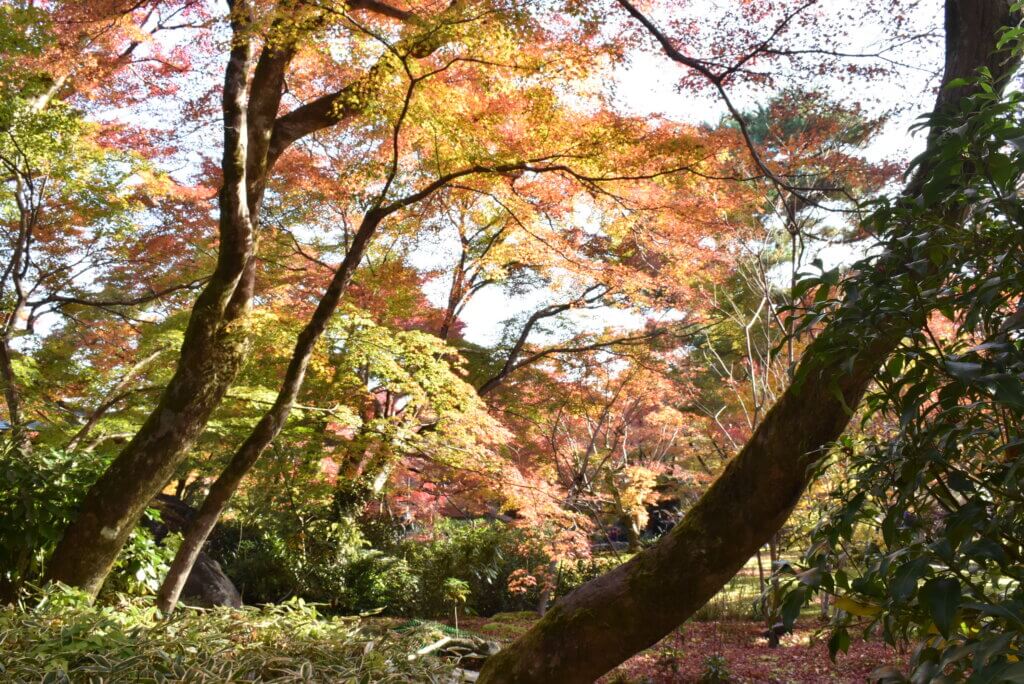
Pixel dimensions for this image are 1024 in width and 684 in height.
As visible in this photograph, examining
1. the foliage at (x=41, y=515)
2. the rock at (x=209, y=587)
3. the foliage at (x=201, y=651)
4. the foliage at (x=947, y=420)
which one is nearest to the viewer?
the foliage at (x=947, y=420)

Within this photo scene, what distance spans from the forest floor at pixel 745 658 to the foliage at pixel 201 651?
9.35 ft

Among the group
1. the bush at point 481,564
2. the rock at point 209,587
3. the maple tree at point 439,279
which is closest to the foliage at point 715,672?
the maple tree at point 439,279

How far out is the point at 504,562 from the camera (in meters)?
9.30

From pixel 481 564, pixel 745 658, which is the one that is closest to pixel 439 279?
pixel 481 564

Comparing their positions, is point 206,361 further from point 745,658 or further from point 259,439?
point 745,658

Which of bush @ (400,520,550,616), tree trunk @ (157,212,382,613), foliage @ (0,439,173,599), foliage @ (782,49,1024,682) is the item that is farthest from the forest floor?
foliage @ (782,49,1024,682)

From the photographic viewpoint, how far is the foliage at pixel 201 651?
2502mm

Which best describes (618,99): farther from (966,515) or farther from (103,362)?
(103,362)

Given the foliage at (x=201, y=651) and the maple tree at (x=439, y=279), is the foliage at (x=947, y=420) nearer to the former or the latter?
the maple tree at (x=439, y=279)

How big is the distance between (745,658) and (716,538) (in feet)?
15.0

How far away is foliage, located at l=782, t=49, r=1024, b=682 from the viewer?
1.09 m

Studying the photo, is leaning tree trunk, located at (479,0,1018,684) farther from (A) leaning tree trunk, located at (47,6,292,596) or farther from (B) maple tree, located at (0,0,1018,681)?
(A) leaning tree trunk, located at (47,6,292,596)

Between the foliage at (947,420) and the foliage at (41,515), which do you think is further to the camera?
the foliage at (41,515)

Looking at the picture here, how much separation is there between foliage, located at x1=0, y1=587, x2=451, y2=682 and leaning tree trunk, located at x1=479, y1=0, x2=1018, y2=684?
0.47 m
